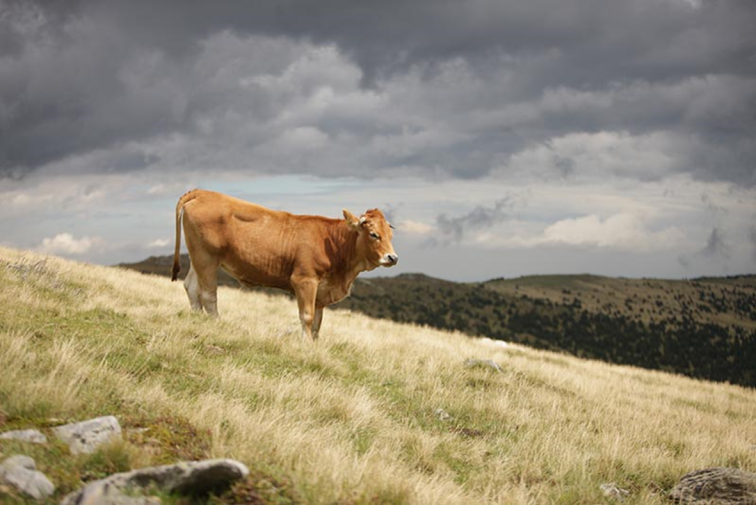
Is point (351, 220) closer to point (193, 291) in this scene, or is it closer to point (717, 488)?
point (193, 291)

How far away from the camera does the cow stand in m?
11.4

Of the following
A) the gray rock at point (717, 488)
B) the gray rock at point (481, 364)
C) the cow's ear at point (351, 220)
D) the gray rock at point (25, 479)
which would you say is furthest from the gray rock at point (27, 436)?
the gray rock at point (481, 364)

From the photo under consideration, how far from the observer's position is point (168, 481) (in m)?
3.99

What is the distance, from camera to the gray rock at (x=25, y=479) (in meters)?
3.80

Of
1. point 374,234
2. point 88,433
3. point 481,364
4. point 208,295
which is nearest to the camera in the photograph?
point 88,433

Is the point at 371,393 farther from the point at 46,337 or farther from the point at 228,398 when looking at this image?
the point at 46,337

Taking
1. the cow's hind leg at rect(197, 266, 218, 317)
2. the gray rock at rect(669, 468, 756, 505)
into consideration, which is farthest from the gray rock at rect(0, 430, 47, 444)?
the cow's hind leg at rect(197, 266, 218, 317)

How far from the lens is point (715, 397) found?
2042 cm

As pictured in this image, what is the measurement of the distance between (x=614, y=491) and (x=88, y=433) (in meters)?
5.83

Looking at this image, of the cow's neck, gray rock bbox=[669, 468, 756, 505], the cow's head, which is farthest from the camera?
the cow's neck

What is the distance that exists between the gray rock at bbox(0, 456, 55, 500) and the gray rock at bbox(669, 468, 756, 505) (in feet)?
21.3

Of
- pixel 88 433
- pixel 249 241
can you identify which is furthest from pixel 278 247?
pixel 88 433

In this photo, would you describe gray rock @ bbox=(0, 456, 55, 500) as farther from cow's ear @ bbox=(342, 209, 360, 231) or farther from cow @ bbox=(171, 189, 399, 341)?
cow's ear @ bbox=(342, 209, 360, 231)

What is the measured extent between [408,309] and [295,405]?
350 feet
